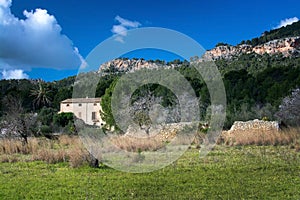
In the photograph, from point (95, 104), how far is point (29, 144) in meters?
25.2

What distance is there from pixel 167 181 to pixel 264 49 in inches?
2040

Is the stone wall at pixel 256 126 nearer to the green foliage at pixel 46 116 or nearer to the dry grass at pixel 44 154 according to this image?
the dry grass at pixel 44 154

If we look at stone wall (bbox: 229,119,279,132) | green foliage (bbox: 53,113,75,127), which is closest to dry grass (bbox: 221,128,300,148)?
stone wall (bbox: 229,119,279,132)

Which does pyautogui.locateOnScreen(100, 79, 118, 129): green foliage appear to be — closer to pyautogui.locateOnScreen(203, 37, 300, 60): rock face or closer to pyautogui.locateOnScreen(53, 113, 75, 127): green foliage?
pyautogui.locateOnScreen(53, 113, 75, 127): green foliage

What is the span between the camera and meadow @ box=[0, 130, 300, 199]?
5797 mm

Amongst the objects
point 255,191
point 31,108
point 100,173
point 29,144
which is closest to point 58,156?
point 100,173

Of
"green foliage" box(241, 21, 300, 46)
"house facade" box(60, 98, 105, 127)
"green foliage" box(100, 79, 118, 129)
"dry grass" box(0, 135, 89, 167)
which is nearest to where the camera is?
"dry grass" box(0, 135, 89, 167)

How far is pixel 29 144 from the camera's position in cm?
1368

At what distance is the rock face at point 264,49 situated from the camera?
4872 centimetres

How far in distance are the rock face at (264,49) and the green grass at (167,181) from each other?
40.0m

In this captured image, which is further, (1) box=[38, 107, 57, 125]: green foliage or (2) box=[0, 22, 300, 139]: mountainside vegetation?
(1) box=[38, 107, 57, 125]: green foliage

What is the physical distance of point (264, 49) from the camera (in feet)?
178

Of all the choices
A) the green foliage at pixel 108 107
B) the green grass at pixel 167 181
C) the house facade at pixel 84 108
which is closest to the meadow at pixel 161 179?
the green grass at pixel 167 181

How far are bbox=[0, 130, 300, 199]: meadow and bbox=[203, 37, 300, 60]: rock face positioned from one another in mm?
39612
